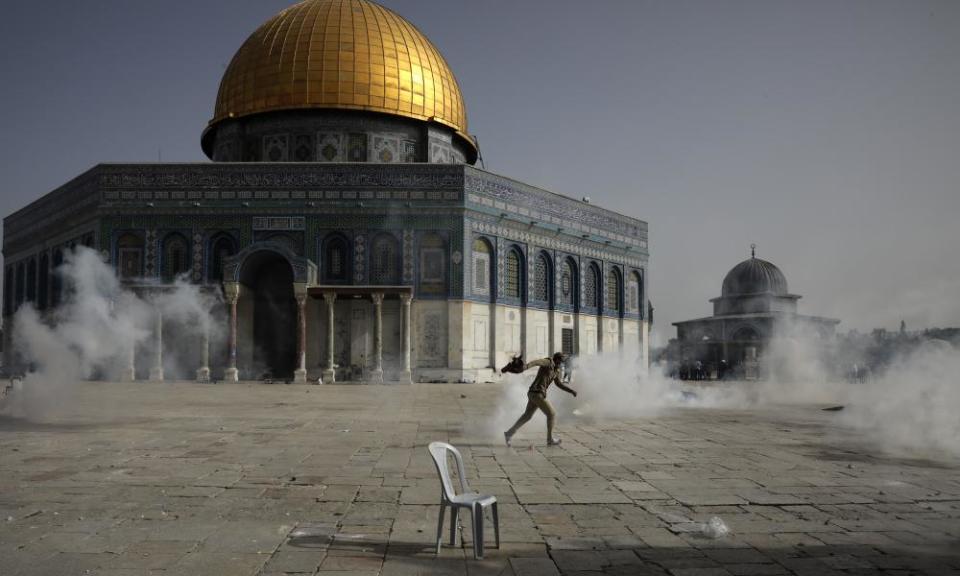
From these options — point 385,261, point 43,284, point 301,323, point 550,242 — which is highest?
point 550,242

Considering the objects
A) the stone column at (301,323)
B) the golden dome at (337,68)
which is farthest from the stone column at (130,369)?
the golden dome at (337,68)

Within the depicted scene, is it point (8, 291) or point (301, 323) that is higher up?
point (8, 291)

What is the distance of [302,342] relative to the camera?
30.8 meters

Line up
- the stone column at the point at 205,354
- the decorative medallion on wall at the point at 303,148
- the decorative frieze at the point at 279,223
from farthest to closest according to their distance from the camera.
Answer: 1. the decorative medallion on wall at the point at 303,148
2. the decorative frieze at the point at 279,223
3. the stone column at the point at 205,354

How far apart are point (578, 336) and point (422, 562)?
3412 cm

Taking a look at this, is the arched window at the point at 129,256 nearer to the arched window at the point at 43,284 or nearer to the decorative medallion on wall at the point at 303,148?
the decorative medallion on wall at the point at 303,148

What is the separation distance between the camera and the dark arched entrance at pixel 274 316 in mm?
33031

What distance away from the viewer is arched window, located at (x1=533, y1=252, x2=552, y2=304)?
3728cm

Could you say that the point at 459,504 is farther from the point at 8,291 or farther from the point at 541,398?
the point at 8,291

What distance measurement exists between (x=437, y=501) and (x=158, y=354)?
2655 cm

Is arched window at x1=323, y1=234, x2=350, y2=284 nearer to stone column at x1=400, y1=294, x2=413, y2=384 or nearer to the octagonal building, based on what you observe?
the octagonal building

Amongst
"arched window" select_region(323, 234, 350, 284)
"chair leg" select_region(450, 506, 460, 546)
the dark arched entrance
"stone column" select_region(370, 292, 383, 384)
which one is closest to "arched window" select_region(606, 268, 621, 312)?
Answer: "stone column" select_region(370, 292, 383, 384)

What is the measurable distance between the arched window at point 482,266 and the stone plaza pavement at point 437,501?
1976 centimetres

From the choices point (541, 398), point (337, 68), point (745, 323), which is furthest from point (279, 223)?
point (745, 323)
